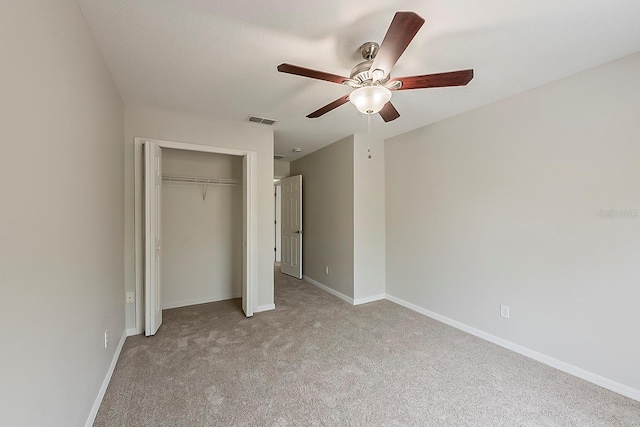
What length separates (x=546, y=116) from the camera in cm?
244

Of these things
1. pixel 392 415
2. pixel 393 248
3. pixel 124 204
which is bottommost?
pixel 392 415

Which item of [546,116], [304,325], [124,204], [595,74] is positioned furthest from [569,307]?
[124,204]

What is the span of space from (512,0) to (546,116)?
4.48 ft

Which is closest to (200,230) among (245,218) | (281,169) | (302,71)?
(245,218)

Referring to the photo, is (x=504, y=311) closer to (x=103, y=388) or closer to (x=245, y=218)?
(x=245, y=218)

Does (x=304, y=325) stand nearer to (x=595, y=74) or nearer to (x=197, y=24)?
(x=197, y=24)

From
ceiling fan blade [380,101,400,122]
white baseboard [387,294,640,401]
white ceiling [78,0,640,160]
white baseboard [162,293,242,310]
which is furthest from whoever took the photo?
white baseboard [162,293,242,310]

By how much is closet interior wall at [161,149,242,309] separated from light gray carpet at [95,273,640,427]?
782 mm

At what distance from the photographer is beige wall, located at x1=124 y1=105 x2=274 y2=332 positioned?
2.93 m

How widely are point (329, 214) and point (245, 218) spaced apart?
1537mm

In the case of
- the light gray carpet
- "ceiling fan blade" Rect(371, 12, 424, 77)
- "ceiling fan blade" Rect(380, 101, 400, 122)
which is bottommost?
the light gray carpet

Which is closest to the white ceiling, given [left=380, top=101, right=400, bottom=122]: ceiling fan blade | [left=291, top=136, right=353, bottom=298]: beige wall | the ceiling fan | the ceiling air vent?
the ceiling fan

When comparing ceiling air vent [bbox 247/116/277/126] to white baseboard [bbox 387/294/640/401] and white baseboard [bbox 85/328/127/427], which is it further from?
white baseboard [bbox 387/294/640/401]

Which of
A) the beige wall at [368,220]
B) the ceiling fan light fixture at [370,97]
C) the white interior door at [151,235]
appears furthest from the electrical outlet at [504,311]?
the white interior door at [151,235]
